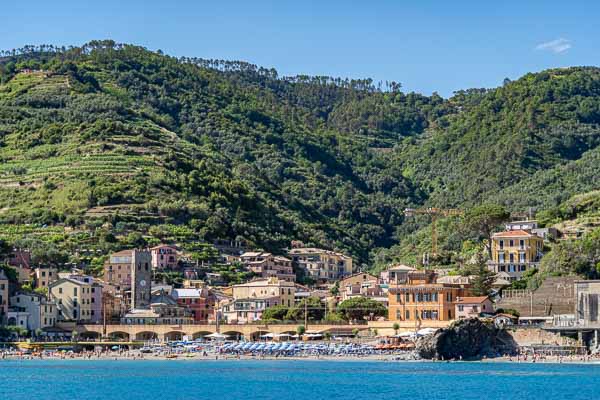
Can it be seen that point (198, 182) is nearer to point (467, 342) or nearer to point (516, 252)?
point (516, 252)

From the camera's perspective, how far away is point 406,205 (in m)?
198

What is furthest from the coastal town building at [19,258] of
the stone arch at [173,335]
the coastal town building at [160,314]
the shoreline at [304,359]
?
the shoreline at [304,359]

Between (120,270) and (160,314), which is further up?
(120,270)

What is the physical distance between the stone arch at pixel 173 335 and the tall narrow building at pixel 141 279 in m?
4.81

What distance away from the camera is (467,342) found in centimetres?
10012

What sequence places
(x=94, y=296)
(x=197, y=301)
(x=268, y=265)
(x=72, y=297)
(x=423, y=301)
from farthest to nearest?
(x=268, y=265), (x=197, y=301), (x=94, y=296), (x=72, y=297), (x=423, y=301)

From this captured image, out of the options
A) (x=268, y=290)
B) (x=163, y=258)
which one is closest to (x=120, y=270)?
(x=163, y=258)

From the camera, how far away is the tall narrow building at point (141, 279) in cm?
12294

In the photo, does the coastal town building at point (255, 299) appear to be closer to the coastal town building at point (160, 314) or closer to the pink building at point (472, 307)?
the coastal town building at point (160, 314)

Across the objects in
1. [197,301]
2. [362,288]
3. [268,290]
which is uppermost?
[362,288]

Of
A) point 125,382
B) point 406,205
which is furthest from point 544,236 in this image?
point 406,205

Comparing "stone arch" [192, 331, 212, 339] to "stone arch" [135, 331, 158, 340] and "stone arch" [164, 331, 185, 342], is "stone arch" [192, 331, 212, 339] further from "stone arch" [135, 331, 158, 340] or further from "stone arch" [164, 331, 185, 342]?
"stone arch" [135, 331, 158, 340]

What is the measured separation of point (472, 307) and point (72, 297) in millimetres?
37275

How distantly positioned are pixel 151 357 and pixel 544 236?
4231 cm
